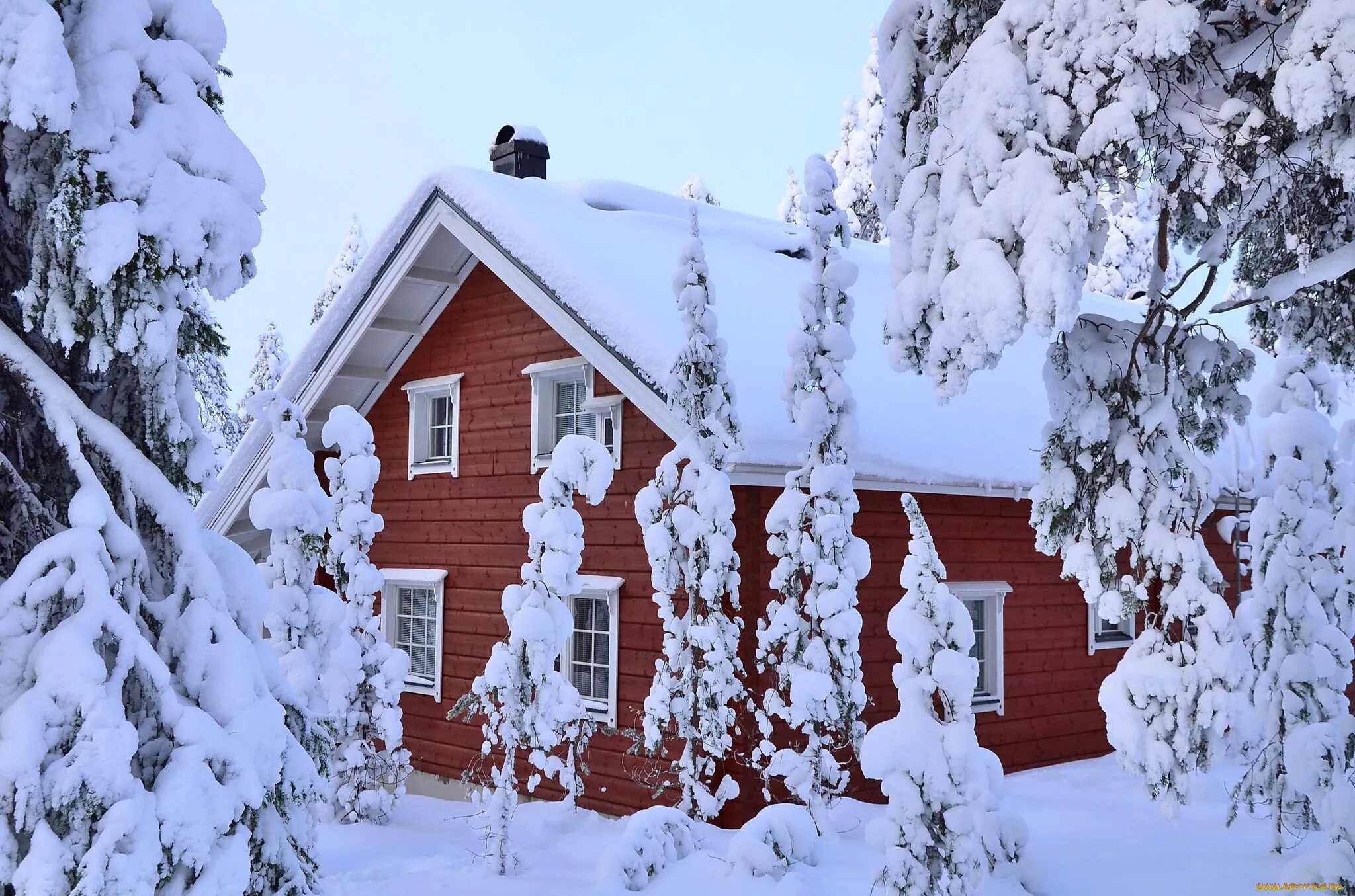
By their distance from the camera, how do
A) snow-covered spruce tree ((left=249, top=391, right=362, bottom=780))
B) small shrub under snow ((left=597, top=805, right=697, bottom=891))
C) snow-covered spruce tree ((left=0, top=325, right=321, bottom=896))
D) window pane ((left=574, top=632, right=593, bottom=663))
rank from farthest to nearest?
window pane ((left=574, top=632, right=593, bottom=663)) < snow-covered spruce tree ((left=249, top=391, right=362, bottom=780)) < small shrub under snow ((left=597, top=805, right=697, bottom=891)) < snow-covered spruce tree ((left=0, top=325, right=321, bottom=896))

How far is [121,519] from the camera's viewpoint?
143 inches

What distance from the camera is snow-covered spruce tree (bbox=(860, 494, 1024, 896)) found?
20.0 feet

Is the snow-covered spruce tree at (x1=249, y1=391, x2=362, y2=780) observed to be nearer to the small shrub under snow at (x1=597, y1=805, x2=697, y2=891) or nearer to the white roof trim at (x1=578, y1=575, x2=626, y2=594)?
the white roof trim at (x1=578, y1=575, x2=626, y2=594)

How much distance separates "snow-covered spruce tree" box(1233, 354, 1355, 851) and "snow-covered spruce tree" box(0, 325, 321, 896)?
7.74 metres

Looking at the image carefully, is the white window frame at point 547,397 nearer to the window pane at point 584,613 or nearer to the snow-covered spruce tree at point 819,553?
the window pane at point 584,613

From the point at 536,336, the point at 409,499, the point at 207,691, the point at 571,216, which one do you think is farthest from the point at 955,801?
the point at 409,499

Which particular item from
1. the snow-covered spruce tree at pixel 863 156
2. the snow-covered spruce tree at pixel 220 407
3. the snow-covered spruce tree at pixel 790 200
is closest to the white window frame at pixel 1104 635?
the snow-covered spruce tree at pixel 220 407

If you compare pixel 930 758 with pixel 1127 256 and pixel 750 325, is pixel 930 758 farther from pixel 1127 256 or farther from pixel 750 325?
pixel 1127 256

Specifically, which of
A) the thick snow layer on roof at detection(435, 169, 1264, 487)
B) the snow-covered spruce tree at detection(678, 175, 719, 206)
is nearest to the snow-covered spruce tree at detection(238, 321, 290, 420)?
the snow-covered spruce tree at detection(678, 175, 719, 206)

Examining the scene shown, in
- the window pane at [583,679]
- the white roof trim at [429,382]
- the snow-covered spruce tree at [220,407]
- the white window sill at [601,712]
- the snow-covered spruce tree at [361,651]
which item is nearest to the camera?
the snow-covered spruce tree at [361,651]

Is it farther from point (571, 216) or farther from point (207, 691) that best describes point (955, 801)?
point (571, 216)

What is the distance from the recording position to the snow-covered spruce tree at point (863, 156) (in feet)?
110

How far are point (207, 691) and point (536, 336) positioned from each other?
913 centimetres

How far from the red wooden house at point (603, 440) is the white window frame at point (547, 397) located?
0.09 feet
